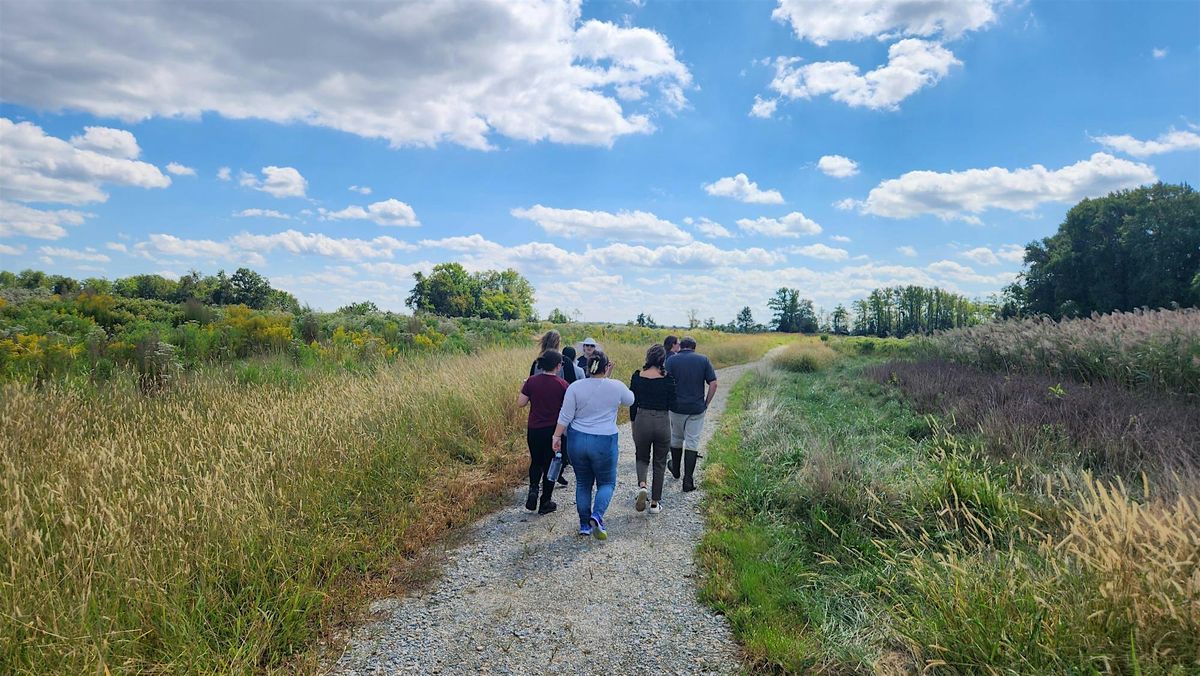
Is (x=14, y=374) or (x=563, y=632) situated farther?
(x=14, y=374)

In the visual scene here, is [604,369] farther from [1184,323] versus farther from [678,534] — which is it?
[1184,323]

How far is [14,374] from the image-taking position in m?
8.30

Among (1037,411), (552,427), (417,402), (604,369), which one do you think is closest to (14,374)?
(417,402)

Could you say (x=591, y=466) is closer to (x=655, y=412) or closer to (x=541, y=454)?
(x=541, y=454)

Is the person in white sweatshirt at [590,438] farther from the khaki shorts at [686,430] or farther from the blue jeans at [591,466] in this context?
the khaki shorts at [686,430]

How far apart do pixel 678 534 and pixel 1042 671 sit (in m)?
3.38

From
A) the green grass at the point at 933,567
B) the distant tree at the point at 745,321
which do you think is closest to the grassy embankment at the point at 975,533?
the green grass at the point at 933,567

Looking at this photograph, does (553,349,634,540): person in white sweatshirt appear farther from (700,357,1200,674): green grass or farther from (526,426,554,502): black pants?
(700,357,1200,674): green grass

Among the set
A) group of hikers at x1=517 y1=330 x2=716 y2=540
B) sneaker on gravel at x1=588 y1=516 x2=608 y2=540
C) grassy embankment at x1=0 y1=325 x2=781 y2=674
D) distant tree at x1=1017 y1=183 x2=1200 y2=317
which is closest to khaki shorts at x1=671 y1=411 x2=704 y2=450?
group of hikers at x1=517 y1=330 x2=716 y2=540

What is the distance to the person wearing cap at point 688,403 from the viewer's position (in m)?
7.18

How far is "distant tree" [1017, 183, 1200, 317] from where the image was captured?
29953 millimetres

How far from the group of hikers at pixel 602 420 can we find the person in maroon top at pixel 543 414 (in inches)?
0.4

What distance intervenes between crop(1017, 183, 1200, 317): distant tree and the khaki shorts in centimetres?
3330

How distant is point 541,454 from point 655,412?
138 centimetres
